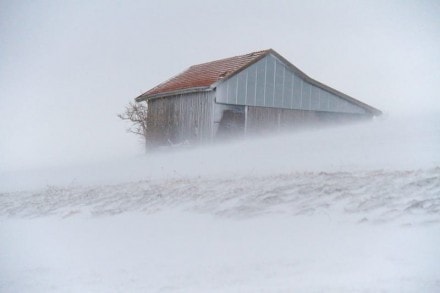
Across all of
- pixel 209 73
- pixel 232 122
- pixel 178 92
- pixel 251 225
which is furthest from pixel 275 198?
pixel 178 92

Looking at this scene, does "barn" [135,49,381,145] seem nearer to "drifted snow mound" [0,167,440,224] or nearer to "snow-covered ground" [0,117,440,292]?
"snow-covered ground" [0,117,440,292]

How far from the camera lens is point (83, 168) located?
5469mm

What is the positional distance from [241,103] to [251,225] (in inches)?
122

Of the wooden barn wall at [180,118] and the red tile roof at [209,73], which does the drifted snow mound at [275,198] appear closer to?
the wooden barn wall at [180,118]

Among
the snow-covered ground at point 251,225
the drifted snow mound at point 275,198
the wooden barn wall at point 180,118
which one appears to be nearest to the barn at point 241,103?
the wooden barn wall at point 180,118

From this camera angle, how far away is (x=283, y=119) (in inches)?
245

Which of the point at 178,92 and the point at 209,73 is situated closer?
the point at 209,73

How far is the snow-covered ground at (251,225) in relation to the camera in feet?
9.58

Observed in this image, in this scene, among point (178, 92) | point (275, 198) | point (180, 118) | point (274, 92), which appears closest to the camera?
point (275, 198)

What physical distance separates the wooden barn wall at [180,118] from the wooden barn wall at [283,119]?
2.33 ft

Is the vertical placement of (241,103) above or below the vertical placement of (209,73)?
below

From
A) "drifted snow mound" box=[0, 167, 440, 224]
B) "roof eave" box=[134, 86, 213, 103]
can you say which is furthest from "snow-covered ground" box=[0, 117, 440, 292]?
"roof eave" box=[134, 86, 213, 103]

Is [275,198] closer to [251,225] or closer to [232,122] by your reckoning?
[251,225]

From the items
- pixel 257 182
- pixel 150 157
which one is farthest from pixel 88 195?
pixel 257 182
